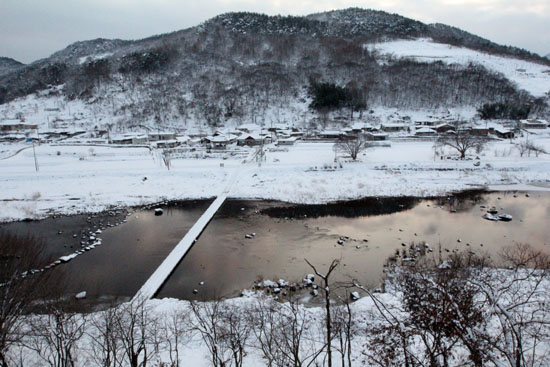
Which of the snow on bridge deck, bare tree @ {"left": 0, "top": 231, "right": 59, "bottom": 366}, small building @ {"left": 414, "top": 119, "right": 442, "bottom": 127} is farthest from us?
small building @ {"left": 414, "top": 119, "right": 442, "bottom": 127}

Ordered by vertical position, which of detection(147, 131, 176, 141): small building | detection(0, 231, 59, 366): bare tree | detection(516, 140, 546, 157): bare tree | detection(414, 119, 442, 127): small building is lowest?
detection(0, 231, 59, 366): bare tree

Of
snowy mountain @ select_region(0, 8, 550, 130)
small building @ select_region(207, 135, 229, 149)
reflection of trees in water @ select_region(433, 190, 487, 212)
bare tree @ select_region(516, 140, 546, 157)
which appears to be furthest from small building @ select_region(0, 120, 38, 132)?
bare tree @ select_region(516, 140, 546, 157)

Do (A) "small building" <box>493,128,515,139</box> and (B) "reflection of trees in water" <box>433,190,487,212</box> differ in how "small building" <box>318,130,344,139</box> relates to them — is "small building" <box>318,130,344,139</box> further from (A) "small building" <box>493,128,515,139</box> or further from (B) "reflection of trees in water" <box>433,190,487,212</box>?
(B) "reflection of trees in water" <box>433,190,487,212</box>

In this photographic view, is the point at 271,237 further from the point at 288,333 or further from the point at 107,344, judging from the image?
the point at 107,344

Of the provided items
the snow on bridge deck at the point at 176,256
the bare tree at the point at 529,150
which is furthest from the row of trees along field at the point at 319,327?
the bare tree at the point at 529,150

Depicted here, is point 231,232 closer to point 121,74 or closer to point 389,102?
point 389,102

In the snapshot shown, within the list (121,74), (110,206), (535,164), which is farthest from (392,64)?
(110,206)
